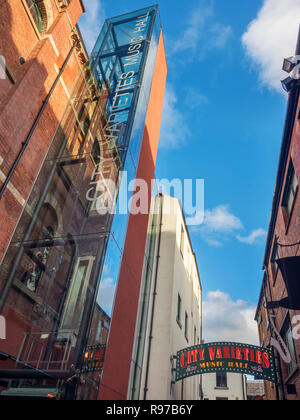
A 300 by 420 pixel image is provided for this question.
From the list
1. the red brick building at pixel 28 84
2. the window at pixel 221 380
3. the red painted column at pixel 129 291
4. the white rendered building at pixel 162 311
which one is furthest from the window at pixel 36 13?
the window at pixel 221 380

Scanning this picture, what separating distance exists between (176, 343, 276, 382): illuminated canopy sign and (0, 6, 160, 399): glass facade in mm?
5543

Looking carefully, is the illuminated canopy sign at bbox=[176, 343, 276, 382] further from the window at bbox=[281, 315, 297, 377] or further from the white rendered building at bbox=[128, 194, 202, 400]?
the white rendered building at bbox=[128, 194, 202, 400]

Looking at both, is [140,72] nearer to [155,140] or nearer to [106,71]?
[106,71]

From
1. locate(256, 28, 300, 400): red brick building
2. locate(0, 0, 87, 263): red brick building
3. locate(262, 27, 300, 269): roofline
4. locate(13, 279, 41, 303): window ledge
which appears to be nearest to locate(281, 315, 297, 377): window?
locate(256, 28, 300, 400): red brick building

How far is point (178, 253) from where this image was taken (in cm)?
1731

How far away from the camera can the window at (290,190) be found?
11.0 metres

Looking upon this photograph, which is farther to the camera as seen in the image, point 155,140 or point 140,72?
point 155,140

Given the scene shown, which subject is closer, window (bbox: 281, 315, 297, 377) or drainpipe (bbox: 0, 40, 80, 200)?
drainpipe (bbox: 0, 40, 80, 200)

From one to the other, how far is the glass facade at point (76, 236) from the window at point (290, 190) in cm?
583

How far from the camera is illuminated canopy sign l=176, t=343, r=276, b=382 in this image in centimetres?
1095

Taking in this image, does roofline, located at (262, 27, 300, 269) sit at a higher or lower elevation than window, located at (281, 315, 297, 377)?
higher

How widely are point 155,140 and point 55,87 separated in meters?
5.87
